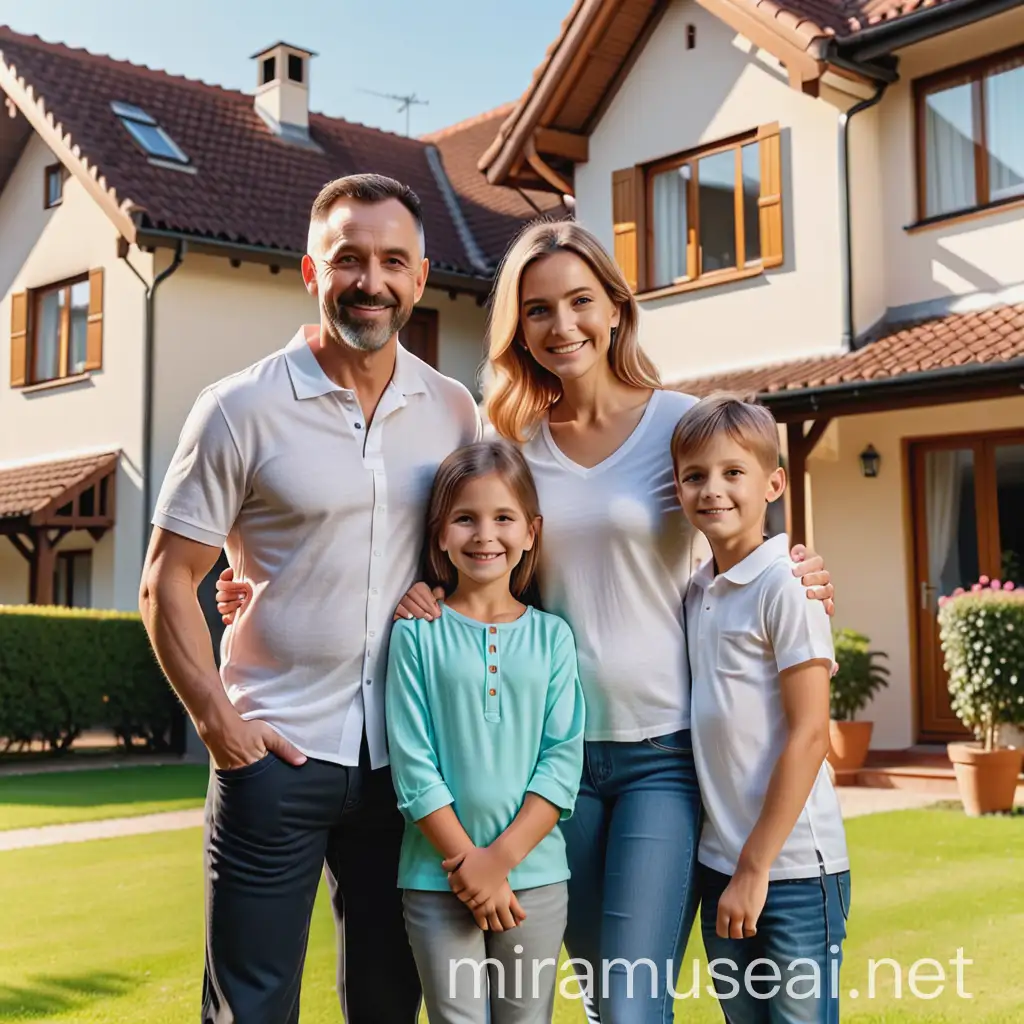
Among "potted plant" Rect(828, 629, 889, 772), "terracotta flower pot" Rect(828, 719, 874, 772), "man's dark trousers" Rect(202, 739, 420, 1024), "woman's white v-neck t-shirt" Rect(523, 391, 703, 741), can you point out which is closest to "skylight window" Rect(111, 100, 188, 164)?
"potted plant" Rect(828, 629, 889, 772)

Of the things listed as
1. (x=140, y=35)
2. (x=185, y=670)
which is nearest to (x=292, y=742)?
(x=185, y=670)

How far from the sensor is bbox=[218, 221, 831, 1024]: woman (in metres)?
2.80

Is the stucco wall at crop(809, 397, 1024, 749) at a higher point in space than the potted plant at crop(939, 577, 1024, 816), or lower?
higher

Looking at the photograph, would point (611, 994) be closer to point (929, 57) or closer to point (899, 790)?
point (899, 790)

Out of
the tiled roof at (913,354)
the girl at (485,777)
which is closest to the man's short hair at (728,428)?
the girl at (485,777)

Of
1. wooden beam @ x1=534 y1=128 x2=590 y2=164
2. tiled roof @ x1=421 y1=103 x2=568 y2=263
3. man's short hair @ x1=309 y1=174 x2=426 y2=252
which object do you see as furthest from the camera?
tiled roof @ x1=421 y1=103 x2=568 y2=263

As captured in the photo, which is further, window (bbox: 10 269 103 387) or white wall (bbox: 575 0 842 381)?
window (bbox: 10 269 103 387)

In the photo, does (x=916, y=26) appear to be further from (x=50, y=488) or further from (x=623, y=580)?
(x=50, y=488)

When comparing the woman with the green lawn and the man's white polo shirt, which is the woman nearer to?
the man's white polo shirt

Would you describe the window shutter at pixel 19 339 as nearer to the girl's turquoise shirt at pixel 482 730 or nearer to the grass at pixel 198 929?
the grass at pixel 198 929

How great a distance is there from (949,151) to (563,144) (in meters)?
4.24

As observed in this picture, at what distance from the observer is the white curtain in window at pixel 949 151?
1173 centimetres

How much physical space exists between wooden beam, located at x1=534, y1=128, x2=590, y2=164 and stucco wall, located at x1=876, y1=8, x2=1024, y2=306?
Answer: 3.45 metres

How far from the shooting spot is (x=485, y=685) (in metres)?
2.83
